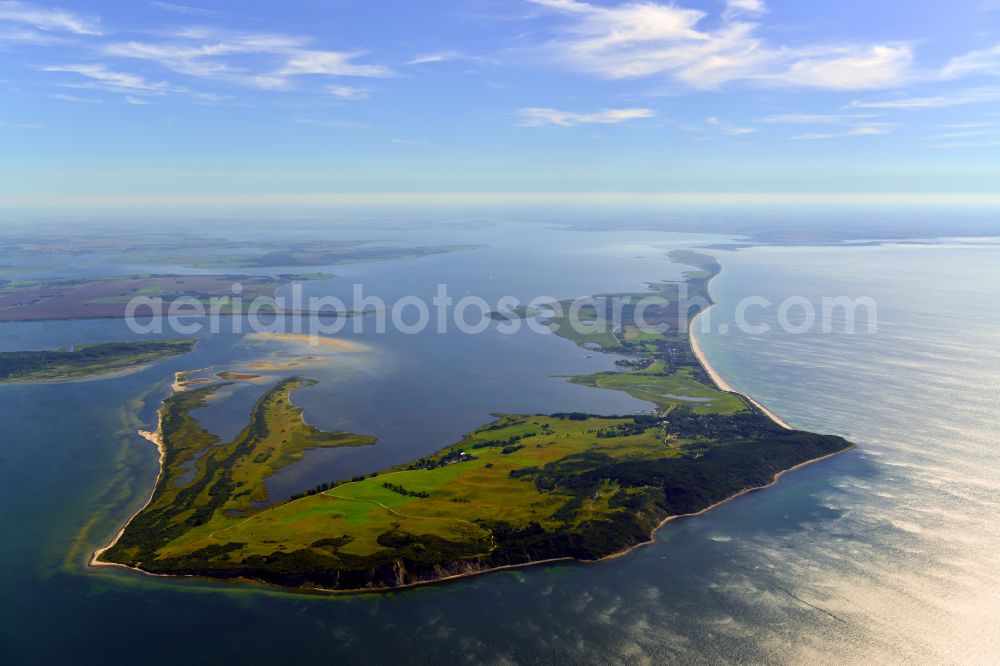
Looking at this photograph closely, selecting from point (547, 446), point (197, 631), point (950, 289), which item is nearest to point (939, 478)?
point (547, 446)

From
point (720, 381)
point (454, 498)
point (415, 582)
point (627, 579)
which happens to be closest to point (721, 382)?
point (720, 381)

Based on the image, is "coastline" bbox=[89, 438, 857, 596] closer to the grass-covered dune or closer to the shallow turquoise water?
the grass-covered dune

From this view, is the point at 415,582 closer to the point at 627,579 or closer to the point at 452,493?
the point at 452,493

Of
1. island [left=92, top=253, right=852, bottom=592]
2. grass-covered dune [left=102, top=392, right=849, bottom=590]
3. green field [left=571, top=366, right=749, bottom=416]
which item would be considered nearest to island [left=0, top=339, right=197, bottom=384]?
island [left=92, top=253, right=852, bottom=592]

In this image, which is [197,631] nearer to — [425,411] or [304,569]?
[304,569]

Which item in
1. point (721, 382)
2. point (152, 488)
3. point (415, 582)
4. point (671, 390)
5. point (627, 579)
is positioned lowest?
point (415, 582)

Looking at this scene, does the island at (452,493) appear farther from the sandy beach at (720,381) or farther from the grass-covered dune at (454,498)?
the sandy beach at (720,381)

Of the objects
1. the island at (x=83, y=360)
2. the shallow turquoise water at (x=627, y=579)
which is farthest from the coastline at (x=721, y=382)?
the island at (x=83, y=360)
